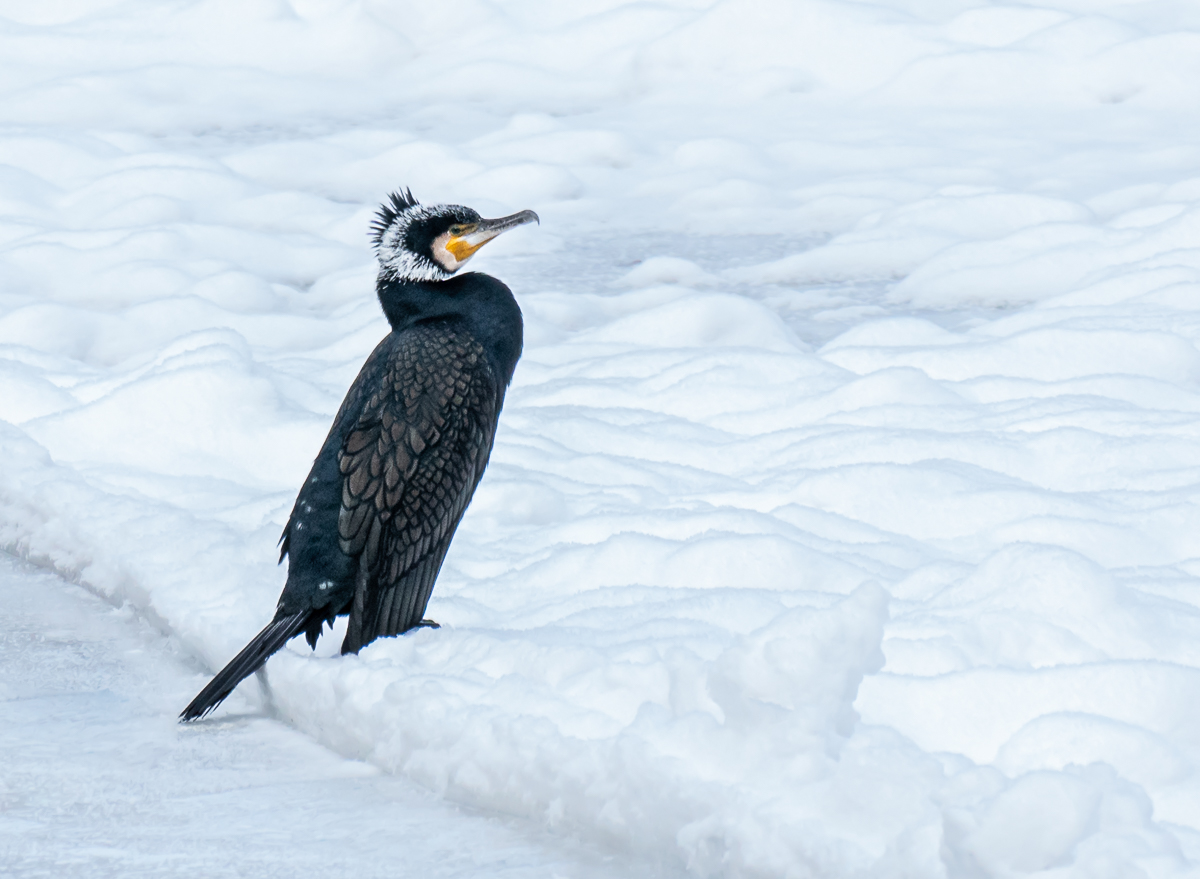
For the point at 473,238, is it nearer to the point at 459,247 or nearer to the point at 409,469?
the point at 459,247

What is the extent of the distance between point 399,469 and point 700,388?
2258mm

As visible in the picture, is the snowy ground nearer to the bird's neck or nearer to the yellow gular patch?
the bird's neck

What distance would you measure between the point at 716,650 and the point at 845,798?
0.76m

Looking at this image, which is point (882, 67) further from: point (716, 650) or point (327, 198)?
point (716, 650)

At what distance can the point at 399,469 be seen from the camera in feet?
10.0

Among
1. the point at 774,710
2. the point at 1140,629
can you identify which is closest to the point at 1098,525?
the point at 1140,629

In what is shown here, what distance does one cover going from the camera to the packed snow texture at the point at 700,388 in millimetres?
2236

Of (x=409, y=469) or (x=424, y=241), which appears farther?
(x=424, y=241)

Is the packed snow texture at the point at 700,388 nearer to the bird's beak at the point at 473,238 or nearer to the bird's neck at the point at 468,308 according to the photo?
the bird's neck at the point at 468,308

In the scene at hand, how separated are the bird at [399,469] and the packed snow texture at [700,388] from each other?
0.42 feet

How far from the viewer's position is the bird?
9.64 ft

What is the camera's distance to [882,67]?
9.27m

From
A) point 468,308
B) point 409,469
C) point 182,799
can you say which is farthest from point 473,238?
point 182,799

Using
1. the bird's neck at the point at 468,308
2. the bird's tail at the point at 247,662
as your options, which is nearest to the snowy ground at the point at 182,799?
the bird's tail at the point at 247,662
